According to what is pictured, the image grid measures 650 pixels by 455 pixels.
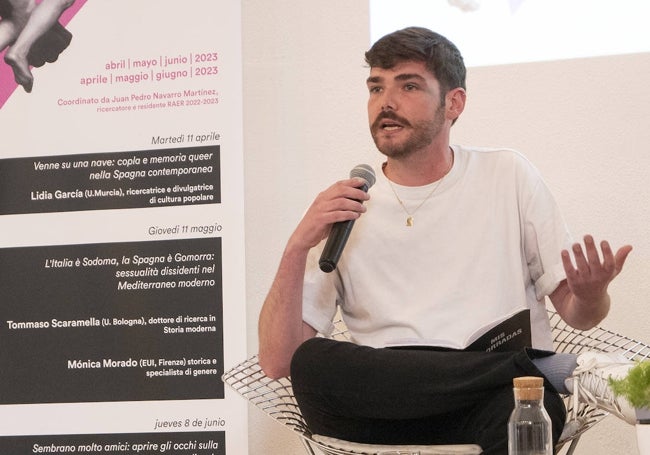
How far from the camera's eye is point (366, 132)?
3.02 metres

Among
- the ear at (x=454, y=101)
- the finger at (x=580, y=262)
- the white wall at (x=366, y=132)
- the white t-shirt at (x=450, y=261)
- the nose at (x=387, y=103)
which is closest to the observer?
the finger at (x=580, y=262)

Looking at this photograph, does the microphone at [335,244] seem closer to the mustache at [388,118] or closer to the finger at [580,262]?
the mustache at [388,118]

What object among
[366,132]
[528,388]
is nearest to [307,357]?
[528,388]

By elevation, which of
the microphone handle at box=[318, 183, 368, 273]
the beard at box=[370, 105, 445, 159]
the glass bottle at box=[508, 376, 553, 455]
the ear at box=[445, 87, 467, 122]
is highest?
the ear at box=[445, 87, 467, 122]

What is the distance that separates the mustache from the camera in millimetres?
2299

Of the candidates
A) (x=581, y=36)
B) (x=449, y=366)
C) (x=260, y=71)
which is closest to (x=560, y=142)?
(x=581, y=36)

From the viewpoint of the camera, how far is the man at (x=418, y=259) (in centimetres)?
193

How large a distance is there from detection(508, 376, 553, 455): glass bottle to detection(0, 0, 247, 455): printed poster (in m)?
1.64

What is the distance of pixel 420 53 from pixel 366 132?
28.0 inches

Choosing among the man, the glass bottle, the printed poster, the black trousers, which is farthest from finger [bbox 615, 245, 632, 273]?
the printed poster

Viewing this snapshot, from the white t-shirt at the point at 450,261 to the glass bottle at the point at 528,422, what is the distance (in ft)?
2.19

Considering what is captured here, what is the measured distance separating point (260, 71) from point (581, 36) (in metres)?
1.03

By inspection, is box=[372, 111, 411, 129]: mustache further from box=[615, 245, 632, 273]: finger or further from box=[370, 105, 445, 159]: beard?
box=[615, 245, 632, 273]: finger

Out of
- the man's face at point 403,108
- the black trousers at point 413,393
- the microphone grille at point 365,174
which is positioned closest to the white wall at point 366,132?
the man's face at point 403,108
